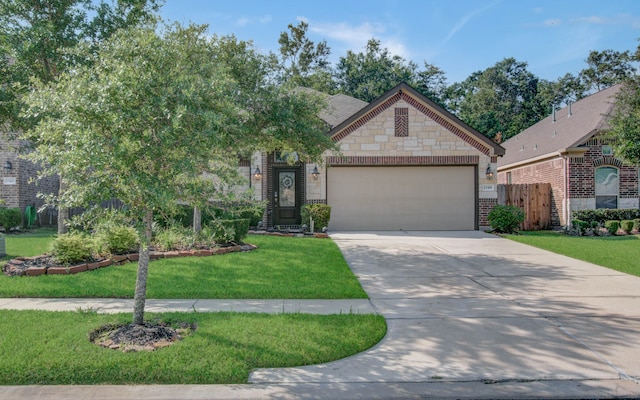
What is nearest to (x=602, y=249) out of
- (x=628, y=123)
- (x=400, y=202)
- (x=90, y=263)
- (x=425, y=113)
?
(x=628, y=123)

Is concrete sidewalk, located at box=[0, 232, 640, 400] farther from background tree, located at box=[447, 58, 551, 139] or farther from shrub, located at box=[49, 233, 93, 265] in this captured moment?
background tree, located at box=[447, 58, 551, 139]

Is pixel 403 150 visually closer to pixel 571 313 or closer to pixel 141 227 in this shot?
pixel 571 313

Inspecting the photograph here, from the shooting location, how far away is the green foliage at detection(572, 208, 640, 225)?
54.3 ft

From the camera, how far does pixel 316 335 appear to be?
4898 millimetres

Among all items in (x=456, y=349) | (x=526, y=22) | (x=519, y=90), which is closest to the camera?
(x=456, y=349)

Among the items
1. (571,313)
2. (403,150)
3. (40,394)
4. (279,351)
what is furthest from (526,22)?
(40,394)

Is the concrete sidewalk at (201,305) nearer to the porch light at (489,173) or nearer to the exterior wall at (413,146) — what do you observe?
the exterior wall at (413,146)

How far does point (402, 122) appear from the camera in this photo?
1625 cm

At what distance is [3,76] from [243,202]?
269 inches

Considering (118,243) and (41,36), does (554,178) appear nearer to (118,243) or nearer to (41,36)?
(118,243)

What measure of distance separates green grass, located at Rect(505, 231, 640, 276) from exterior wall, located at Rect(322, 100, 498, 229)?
3209 mm

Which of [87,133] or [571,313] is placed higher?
[87,133]

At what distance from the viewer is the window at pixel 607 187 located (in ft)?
55.9

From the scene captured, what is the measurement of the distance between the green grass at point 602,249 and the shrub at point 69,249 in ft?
34.4
